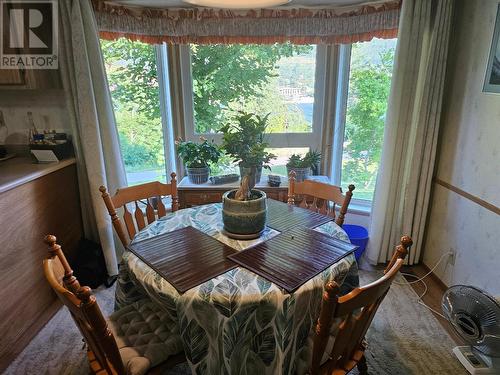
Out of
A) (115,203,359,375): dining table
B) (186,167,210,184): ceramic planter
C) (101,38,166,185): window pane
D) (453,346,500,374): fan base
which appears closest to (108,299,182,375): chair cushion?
(115,203,359,375): dining table

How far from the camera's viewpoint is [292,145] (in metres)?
2.81

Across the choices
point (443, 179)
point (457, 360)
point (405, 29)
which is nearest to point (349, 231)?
point (443, 179)

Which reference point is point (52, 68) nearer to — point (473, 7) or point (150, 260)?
point (150, 260)

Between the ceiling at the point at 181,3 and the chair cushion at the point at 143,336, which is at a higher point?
the ceiling at the point at 181,3

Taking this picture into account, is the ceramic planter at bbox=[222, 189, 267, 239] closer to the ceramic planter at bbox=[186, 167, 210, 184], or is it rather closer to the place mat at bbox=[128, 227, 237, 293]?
the place mat at bbox=[128, 227, 237, 293]

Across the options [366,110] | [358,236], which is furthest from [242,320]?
[366,110]

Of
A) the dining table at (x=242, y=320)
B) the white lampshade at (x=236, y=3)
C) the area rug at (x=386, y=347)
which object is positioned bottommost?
the area rug at (x=386, y=347)

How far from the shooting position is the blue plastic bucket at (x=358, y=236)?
2477 mm

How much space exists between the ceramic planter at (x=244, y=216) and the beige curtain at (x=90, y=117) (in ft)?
4.13

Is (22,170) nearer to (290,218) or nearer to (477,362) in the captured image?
(290,218)

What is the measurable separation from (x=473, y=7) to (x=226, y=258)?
Result: 2180 millimetres

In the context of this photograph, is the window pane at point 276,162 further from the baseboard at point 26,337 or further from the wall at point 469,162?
the baseboard at point 26,337

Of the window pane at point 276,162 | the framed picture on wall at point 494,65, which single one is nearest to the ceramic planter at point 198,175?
the window pane at point 276,162

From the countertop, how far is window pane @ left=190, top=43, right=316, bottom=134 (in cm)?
118
